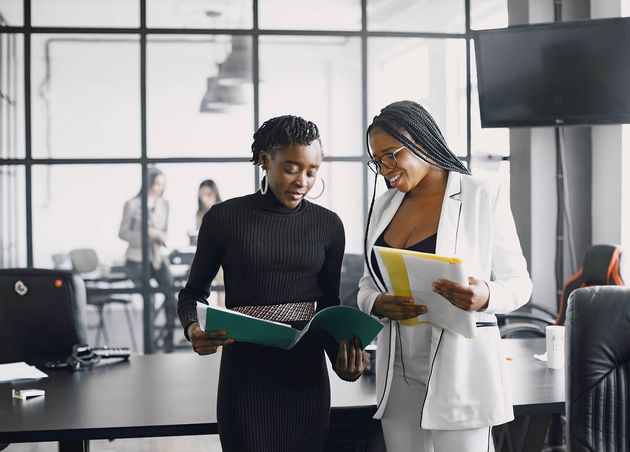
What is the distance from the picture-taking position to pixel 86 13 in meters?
5.07

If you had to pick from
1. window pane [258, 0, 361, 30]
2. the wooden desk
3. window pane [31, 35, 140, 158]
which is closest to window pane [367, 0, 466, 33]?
window pane [258, 0, 361, 30]

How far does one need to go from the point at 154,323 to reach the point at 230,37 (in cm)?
213

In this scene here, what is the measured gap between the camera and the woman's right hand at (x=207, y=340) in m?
1.66

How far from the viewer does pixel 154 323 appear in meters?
5.18

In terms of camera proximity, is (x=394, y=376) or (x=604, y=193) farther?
(x=604, y=193)

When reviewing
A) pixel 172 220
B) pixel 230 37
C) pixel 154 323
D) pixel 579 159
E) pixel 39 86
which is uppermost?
pixel 230 37

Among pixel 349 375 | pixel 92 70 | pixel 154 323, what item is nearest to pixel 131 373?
pixel 349 375

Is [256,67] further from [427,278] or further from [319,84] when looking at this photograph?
[427,278]

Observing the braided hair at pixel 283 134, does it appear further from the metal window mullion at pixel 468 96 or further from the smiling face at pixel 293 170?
the metal window mullion at pixel 468 96

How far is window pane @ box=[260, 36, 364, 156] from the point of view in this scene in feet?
17.1

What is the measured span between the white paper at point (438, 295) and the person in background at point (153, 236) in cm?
367

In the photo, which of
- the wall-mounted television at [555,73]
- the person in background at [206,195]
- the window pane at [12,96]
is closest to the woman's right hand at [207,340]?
the wall-mounted television at [555,73]

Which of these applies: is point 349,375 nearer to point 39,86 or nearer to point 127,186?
point 127,186

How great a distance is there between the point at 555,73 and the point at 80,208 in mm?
3313
